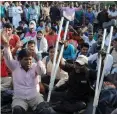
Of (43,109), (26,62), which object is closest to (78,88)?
(43,109)

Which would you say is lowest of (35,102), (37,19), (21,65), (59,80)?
(37,19)

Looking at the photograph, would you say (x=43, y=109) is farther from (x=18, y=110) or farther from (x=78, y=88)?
(x=78, y=88)

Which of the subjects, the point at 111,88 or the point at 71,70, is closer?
the point at 111,88

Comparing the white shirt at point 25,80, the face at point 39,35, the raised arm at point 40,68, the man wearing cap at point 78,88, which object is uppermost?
the raised arm at point 40,68

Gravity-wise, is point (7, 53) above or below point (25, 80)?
above

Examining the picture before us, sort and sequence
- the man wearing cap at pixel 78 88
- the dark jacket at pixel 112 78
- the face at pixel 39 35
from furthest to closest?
1. the face at pixel 39 35
2. the dark jacket at pixel 112 78
3. the man wearing cap at pixel 78 88

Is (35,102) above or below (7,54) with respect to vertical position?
below

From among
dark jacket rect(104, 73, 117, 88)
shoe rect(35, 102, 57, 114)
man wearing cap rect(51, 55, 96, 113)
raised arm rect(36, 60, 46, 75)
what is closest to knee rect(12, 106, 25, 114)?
shoe rect(35, 102, 57, 114)

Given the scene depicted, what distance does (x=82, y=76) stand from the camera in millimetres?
5609

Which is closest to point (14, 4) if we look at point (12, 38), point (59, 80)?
point (12, 38)

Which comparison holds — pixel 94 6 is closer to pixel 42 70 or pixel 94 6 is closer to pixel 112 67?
pixel 112 67

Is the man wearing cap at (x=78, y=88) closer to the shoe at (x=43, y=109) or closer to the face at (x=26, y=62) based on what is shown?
the shoe at (x=43, y=109)

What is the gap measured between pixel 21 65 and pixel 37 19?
417 inches

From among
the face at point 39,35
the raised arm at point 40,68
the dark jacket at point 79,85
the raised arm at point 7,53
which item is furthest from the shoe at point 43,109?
the face at point 39,35
